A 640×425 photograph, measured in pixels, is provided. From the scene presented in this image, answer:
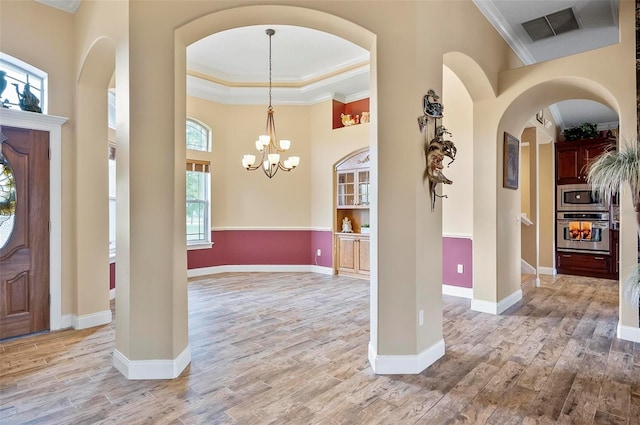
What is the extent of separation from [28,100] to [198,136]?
3.22m

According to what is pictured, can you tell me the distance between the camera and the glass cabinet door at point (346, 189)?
6609 millimetres

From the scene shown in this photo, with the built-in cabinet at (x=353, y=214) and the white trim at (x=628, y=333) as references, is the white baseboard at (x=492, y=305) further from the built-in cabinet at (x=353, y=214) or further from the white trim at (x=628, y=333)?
the built-in cabinet at (x=353, y=214)

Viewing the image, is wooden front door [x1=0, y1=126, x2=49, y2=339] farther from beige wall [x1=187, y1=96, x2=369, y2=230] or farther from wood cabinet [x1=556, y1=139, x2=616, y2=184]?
wood cabinet [x1=556, y1=139, x2=616, y2=184]

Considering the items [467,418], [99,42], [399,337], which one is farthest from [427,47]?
[99,42]

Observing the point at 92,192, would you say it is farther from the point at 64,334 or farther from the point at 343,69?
the point at 343,69

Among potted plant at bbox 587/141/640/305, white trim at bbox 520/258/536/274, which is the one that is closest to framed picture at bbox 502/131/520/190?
potted plant at bbox 587/141/640/305

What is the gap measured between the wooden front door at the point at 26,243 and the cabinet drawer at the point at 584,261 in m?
8.27

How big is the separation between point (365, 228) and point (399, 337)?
3914 mm

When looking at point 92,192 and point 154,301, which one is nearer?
point 154,301

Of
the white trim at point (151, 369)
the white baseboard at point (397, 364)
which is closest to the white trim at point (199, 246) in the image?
the white trim at point (151, 369)

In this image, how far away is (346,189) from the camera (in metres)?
6.72

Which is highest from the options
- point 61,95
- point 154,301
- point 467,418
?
point 61,95

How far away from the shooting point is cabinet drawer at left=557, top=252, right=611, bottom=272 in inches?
251

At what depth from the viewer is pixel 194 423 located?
6.82ft
